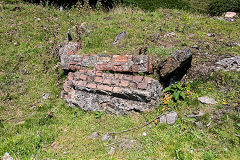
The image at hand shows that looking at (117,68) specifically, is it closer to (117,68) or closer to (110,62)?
(117,68)

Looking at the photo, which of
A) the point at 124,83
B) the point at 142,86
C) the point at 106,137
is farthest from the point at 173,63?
the point at 106,137

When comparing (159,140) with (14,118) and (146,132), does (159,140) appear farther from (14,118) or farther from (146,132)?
(14,118)

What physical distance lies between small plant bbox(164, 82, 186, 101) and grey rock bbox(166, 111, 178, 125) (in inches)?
10.9

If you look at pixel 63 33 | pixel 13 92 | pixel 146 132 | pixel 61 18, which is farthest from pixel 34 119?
pixel 61 18

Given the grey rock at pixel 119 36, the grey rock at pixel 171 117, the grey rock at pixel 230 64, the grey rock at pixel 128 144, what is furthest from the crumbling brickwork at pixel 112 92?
the grey rock at pixel 119 36

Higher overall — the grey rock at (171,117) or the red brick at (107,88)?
the red brick at (107,88)

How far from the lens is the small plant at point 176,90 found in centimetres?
309

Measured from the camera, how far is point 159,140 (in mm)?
2635

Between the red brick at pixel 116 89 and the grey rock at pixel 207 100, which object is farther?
the red brick at pixel 116 89

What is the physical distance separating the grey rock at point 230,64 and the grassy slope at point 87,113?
0.21m

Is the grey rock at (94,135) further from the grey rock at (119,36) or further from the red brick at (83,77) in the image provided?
the grey rock at (119,36)

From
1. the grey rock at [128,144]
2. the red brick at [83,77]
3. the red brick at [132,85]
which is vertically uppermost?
the red brick at [83,77]

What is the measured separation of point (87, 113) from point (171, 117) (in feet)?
4.87

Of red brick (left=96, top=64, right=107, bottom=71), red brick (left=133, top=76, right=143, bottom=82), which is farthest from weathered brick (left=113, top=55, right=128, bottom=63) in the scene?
red brick (left=133, top=76, right=143, bottom=82)
